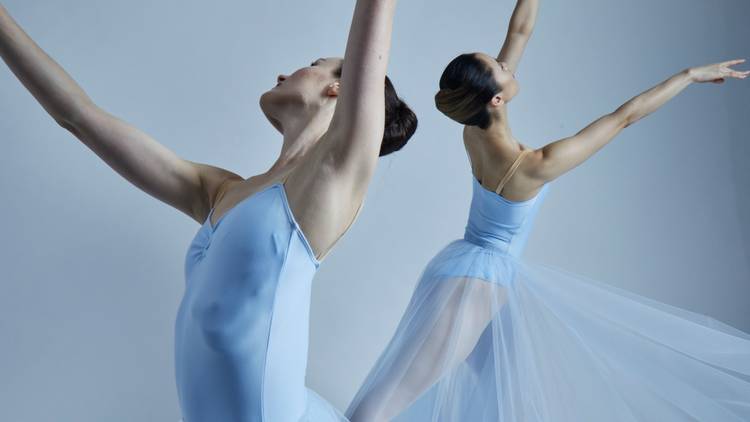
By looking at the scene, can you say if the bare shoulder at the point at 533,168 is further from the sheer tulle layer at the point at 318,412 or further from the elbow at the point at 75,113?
the elbow at the point at 75,113

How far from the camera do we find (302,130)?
109 centimetres

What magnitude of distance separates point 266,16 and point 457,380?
1238 mm

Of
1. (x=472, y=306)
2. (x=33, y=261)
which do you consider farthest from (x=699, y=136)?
(x=33, y=261)

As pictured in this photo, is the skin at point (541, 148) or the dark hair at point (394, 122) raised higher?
the skin at point (541, 148)

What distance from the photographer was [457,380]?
5.53 ft

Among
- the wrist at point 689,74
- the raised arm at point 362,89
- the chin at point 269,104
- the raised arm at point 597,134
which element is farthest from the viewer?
the wrist at point 689,74

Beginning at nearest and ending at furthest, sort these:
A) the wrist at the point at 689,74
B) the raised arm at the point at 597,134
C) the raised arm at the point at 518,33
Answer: the raised arm at the point at 597,134 → the wrist at the point at 689,74 → the raised arm at the point at 518,33

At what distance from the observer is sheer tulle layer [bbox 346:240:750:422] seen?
4.66 ft

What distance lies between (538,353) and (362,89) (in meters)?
0.97

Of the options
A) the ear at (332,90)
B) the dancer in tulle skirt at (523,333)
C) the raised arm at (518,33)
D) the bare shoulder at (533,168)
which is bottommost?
the dancer in tulle skirt at (523,333)

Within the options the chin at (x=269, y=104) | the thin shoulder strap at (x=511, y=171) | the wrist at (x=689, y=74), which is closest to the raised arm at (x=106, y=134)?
the chin at (x=269, y=104)

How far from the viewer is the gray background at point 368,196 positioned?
6.64ft

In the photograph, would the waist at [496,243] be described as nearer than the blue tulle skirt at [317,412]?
No

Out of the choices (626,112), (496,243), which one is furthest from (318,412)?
(626,112)
